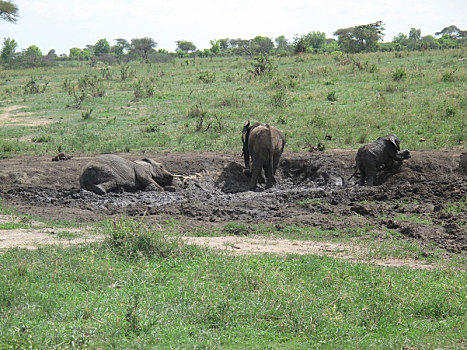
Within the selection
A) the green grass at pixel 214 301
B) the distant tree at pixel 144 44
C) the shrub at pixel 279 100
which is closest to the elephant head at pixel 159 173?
the green grass at pixel 214 301

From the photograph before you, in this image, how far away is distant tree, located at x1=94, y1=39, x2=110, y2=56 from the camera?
286 ft

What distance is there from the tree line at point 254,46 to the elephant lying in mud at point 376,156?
18082 mm

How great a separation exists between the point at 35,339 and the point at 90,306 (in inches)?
30.8

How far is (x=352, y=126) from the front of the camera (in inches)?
641

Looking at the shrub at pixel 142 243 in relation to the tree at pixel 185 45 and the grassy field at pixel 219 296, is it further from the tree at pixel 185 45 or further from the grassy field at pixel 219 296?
the tree at pixel 185 45


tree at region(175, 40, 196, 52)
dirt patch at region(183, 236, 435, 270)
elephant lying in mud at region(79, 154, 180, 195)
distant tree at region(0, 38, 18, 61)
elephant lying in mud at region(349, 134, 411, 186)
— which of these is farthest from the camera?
tree at region(175, 40, 196, 52)

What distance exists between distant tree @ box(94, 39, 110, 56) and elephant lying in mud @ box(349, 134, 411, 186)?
3213 inches

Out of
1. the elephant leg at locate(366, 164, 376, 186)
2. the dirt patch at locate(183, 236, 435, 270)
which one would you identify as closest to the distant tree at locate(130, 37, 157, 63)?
the elephant leg at locate(366, 164, 376, 186)

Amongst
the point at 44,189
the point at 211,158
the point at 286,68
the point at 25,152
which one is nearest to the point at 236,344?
the point at 44,189

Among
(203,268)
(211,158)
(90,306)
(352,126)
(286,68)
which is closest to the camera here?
(90,306)

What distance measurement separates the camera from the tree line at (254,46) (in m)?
42.3

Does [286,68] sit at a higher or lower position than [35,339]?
higher

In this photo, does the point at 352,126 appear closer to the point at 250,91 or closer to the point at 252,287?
the point at 250,91

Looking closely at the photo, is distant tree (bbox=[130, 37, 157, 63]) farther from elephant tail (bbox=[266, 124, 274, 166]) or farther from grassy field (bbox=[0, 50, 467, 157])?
elephant tail (bbox=[266, 124, 274, 166])
